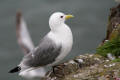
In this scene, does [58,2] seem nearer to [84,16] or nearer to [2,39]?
[84,16]

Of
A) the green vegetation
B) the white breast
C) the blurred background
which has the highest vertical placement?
the white breast

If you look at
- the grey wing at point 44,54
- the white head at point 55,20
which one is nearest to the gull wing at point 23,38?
the grey wing at point 44,54

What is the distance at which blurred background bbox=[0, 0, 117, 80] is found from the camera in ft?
51.6

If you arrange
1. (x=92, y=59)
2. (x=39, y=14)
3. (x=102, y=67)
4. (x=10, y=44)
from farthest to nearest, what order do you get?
(x=39, y=14), (x=10, y=44), (x=92, y=59), (x=102, y=67)

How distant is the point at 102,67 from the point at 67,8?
414 inches

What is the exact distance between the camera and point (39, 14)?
17.5 m

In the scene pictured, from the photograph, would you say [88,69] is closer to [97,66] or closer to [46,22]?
[97,66]

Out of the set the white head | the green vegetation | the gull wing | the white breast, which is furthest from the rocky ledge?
the gull wing

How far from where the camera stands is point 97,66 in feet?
23.6

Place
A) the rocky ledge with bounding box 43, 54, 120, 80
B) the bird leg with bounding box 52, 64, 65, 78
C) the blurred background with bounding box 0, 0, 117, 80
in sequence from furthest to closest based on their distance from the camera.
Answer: the blurred background with bounding box 0, 0, 117, 80
the bird leg with bounding box 52, 64, 65, 78
the rocky ledge with bounding box 43, 54, 120, 80

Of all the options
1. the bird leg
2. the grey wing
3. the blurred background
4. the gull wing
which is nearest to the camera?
the bird leg

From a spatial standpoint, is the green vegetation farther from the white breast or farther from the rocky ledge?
the white breast

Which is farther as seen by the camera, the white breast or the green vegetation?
the green vegetation

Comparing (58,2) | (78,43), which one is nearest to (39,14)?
(58,2)
